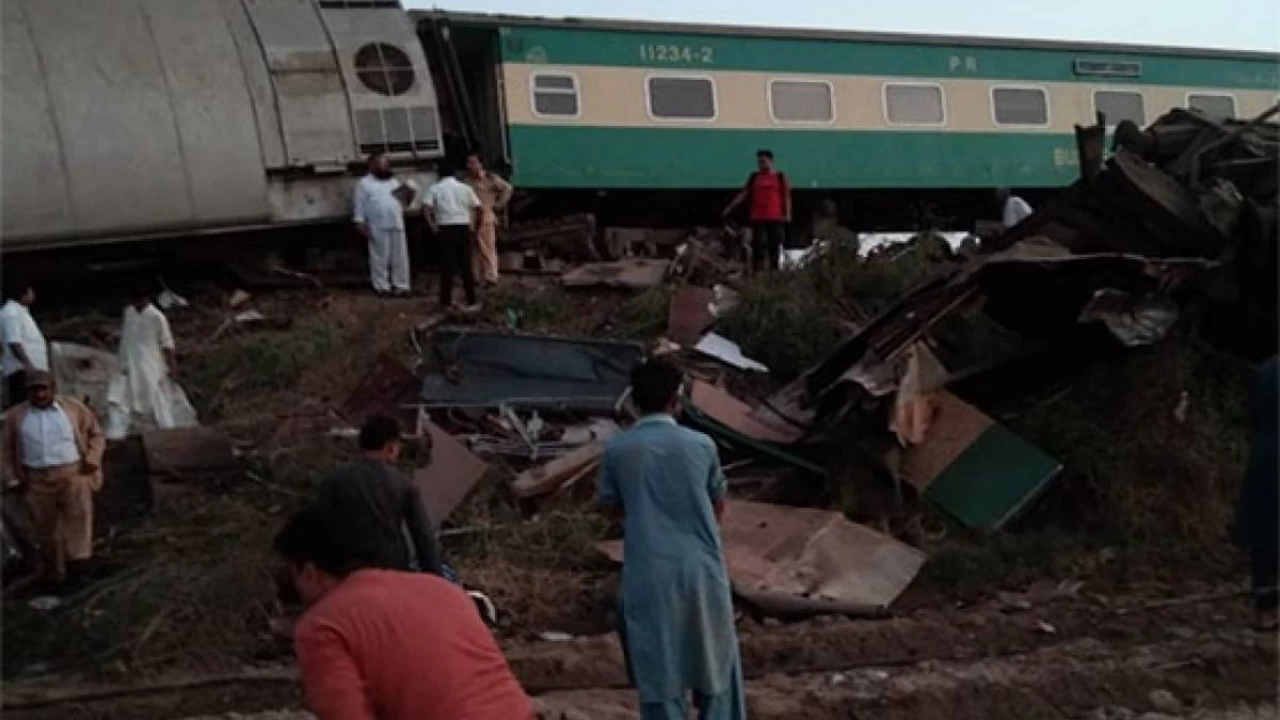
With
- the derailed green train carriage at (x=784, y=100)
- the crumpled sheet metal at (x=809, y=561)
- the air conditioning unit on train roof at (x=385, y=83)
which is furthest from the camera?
the derailed green train carriage at (x=784, y=100)

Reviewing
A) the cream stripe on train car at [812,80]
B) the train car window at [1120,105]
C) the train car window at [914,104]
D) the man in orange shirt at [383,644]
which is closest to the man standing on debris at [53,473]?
the man in orange shirt at [383,644]

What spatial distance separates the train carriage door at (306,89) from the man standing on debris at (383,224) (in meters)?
0.48

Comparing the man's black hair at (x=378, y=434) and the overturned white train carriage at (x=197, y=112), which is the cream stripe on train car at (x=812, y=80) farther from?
the man's black hair at (x=378, y=434)

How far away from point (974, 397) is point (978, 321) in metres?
0.54

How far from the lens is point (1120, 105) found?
20.1 m

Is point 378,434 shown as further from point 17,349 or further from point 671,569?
point 17,349

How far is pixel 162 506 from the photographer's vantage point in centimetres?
929

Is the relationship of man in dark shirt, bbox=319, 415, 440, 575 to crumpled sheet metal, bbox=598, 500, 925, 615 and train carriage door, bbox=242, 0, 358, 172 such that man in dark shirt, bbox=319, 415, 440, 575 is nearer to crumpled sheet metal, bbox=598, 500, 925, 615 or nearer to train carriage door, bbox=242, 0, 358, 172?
crumpled sheet metal, bbox=598, 500, 925, 615

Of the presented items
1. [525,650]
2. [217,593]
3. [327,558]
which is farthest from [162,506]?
[327,558]

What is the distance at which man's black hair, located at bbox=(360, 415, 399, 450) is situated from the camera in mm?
5215

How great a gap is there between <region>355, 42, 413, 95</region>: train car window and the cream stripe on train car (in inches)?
43.2

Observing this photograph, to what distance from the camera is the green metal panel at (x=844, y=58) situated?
53.4 ft

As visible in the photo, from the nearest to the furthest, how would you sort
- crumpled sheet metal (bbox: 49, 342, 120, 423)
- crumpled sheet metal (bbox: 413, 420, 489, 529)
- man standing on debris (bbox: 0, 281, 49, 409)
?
crumpled sheet metal (bbox: 413, 420, 489, 529), man standing on debris (bbox: 0, 281, 49, 409), crumpled sheet metal (bbox: 49, 342, 120, 423)

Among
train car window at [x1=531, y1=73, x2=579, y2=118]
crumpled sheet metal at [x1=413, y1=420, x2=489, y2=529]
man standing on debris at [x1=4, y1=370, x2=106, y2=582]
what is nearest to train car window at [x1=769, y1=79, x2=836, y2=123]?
train car window at [x1=531, y1=73, x2=579, y2=118]
